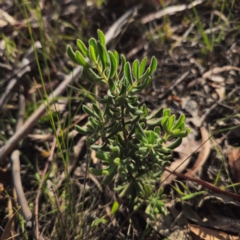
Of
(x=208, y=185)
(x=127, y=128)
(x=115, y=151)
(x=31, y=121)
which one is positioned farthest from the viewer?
(x=31, y=121)

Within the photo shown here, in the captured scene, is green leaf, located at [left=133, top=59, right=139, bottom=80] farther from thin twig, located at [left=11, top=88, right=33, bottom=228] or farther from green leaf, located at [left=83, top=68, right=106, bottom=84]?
thin twig, located at [left=11, top=88, right=33, bottom=228]

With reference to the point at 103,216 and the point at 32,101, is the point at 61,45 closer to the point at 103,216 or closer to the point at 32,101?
the point at 32,101

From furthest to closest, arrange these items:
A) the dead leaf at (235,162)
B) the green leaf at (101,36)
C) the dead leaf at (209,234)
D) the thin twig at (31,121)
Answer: the thin twig at (31,121) → the dead leaf at (235,162) → the dead leaf at (209,234) → the green leaf at (101,36)

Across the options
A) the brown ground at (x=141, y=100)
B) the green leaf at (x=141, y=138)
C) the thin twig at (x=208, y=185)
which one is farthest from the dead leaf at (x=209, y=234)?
the green leaf at (x=141, y=138)

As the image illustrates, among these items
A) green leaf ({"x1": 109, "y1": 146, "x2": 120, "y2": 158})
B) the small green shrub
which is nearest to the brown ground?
the small green shrub

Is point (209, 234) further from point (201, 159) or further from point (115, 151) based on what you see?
point (115, 151)

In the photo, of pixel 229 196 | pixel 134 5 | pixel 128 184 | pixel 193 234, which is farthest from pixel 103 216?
pixel 134 5

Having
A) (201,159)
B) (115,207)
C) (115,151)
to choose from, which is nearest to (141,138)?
(115,151)

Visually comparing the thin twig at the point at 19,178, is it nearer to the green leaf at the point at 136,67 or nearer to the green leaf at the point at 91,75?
the green leaf at the point at 91,75
